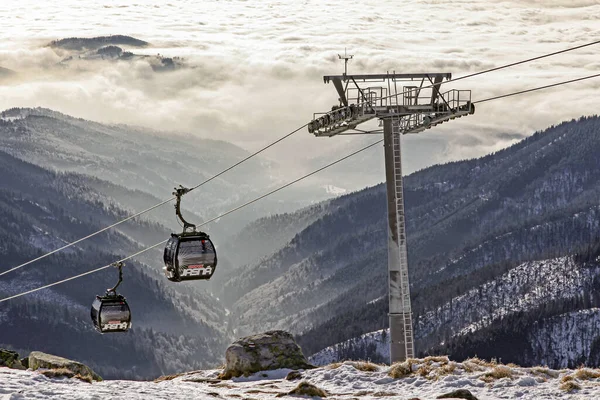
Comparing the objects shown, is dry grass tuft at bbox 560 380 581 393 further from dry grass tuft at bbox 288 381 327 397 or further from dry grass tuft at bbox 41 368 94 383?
dry grass tuft at bbox 41 368 94 383

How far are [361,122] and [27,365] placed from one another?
85.0 feet

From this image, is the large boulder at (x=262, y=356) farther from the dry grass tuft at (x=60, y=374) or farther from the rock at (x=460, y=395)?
the rock at (x=460, y=395)

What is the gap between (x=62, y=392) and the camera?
1671 inches

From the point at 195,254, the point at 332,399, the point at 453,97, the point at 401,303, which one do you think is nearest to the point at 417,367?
the point at 332,399

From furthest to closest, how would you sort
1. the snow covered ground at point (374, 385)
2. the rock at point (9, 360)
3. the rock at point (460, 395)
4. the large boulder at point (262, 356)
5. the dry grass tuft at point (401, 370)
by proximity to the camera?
the rock at point (9, 360) → the large boulder at point (262, 356) → the dry grass tuft at point (401, 370) → the rock at point (460, 395) → the snow covered ground at point (374, 385)

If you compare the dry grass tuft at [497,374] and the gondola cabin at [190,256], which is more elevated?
the gondola cabin at [190,256]

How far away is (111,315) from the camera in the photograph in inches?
2874

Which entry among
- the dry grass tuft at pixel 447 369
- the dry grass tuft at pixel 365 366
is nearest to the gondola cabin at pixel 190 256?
the dry grass tuft at pixel 365 366

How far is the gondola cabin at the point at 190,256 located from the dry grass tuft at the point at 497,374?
17389 millimetres

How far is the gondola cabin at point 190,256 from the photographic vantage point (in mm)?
57938

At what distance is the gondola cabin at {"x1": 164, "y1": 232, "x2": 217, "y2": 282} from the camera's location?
5794 cm

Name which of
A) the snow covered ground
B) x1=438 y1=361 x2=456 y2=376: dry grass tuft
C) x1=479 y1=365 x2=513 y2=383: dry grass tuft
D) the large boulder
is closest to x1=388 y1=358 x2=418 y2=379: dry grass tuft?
the snow covered ground

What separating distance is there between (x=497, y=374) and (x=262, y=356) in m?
17.1

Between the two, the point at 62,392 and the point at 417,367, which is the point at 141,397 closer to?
the point at 62,392
